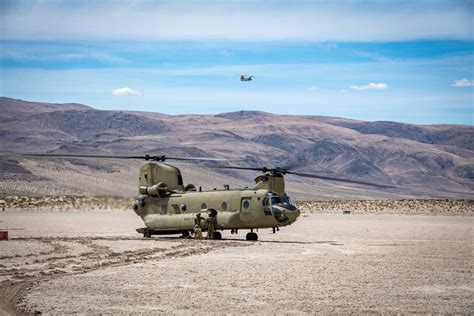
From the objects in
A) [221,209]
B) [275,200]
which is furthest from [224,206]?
[275,200]

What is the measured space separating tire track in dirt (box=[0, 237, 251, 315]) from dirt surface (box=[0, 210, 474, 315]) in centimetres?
3

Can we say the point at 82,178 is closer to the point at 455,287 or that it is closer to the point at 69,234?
the point at 69,234

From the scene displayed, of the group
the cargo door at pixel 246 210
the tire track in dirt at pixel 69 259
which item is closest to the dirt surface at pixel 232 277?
the tire track in dirt at pixel 69 259

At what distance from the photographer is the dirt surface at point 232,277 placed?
1694 centimetres

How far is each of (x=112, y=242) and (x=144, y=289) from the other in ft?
53.0

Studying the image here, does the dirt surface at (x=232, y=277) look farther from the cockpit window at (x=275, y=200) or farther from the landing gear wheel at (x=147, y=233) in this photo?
the landing gear wheel at (x=147, y=233)

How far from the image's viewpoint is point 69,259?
26.7 metres

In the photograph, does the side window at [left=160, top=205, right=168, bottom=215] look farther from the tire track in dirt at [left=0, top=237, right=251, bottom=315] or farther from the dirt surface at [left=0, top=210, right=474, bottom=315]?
the dirt surface at [left=0, top=210, right=474, bottom=315]

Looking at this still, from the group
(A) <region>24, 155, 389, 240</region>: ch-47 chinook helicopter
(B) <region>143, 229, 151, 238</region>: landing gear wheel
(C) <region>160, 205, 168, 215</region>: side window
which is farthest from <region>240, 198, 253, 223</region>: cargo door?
(B) <region>143, 229, 151, 238</region>: landing gear wheel

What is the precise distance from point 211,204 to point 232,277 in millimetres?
15346

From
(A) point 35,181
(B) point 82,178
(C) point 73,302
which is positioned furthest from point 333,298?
(B) point 82,178

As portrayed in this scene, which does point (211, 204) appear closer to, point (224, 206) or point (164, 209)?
point (224, 206)

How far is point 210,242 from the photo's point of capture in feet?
115

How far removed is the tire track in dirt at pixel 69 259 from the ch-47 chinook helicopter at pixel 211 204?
1237 millimetres
